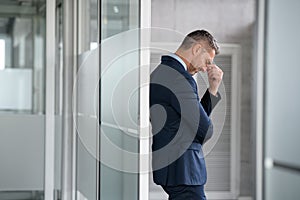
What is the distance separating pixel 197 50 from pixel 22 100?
183 cm

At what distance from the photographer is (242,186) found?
6.55m

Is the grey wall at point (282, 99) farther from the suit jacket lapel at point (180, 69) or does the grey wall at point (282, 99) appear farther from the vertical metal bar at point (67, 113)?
the vertical metal bar at point (67, 113)

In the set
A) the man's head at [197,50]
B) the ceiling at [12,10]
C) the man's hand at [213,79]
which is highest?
the ceiling at [12,10]

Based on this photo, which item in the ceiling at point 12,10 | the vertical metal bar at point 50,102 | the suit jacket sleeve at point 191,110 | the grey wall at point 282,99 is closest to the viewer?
the grey wall at point 282,99

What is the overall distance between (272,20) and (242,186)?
18.1 feet

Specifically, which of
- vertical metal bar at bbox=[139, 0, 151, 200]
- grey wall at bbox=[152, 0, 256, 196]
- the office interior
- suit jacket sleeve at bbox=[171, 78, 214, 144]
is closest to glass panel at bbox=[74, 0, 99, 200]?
the office interior

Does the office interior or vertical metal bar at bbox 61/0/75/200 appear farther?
vertical metal bar at bbox 61/0/75/200

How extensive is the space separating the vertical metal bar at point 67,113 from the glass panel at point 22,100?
17cm

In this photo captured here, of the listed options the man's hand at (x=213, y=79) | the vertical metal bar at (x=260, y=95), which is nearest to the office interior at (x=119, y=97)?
the vertical metal bar at (x=260, y=95)

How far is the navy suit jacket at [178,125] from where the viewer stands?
Answer: 2.28m

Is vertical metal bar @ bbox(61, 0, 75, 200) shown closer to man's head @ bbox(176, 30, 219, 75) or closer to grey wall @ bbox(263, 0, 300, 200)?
man's head @ bbox(176, 30, 219, 75)

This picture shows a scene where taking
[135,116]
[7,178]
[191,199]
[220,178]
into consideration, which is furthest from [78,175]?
[220,178]

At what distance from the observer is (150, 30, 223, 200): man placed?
228 cm

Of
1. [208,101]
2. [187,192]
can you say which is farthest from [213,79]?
[187,192]
